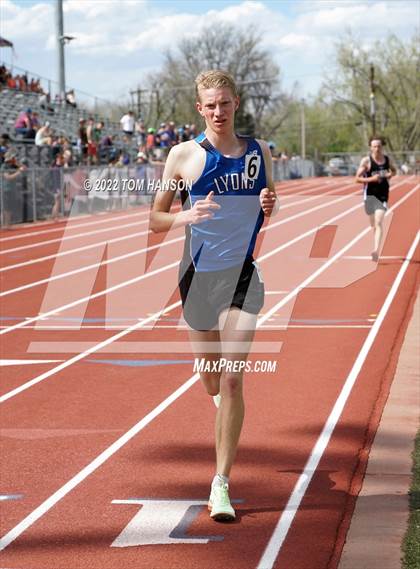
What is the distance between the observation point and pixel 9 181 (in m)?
27.3

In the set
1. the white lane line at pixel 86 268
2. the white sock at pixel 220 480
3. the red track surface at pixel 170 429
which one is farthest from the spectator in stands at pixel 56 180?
the white sock at pixel 220 480

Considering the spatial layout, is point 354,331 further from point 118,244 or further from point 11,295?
point 118,244

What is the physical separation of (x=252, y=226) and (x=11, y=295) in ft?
36.0

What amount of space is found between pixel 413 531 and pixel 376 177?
12.9 metres

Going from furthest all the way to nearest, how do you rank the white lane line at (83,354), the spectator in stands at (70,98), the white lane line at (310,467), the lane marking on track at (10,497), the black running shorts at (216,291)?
the spectator in stands at (70,98)
the white lane line at (83,354)
the lane marking on track at (10,497)
the black running shorts at (216,291)
the white lane line at (310,467)

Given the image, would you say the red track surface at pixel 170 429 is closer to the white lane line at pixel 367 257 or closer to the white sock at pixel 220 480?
the white sock at pixel 220 480

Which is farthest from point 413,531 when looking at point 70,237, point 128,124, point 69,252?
point 128,124

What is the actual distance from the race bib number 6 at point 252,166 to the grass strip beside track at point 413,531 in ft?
6.25

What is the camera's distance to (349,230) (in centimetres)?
2723

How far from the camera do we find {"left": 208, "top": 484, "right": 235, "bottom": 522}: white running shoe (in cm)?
576

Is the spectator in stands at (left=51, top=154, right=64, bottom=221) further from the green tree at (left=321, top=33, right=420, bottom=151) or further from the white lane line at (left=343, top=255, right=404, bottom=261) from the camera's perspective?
the green tree at (left=321, top=33, right=420, bottom=151)

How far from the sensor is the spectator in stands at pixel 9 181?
89.4ft

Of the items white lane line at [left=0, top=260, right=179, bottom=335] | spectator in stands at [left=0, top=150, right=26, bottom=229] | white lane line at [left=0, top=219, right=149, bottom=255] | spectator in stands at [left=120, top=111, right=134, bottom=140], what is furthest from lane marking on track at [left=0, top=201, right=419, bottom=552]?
spectator in stands at [left=120, top=111, right=134, bottom=140]

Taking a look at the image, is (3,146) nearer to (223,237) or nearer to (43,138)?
(43,138)
